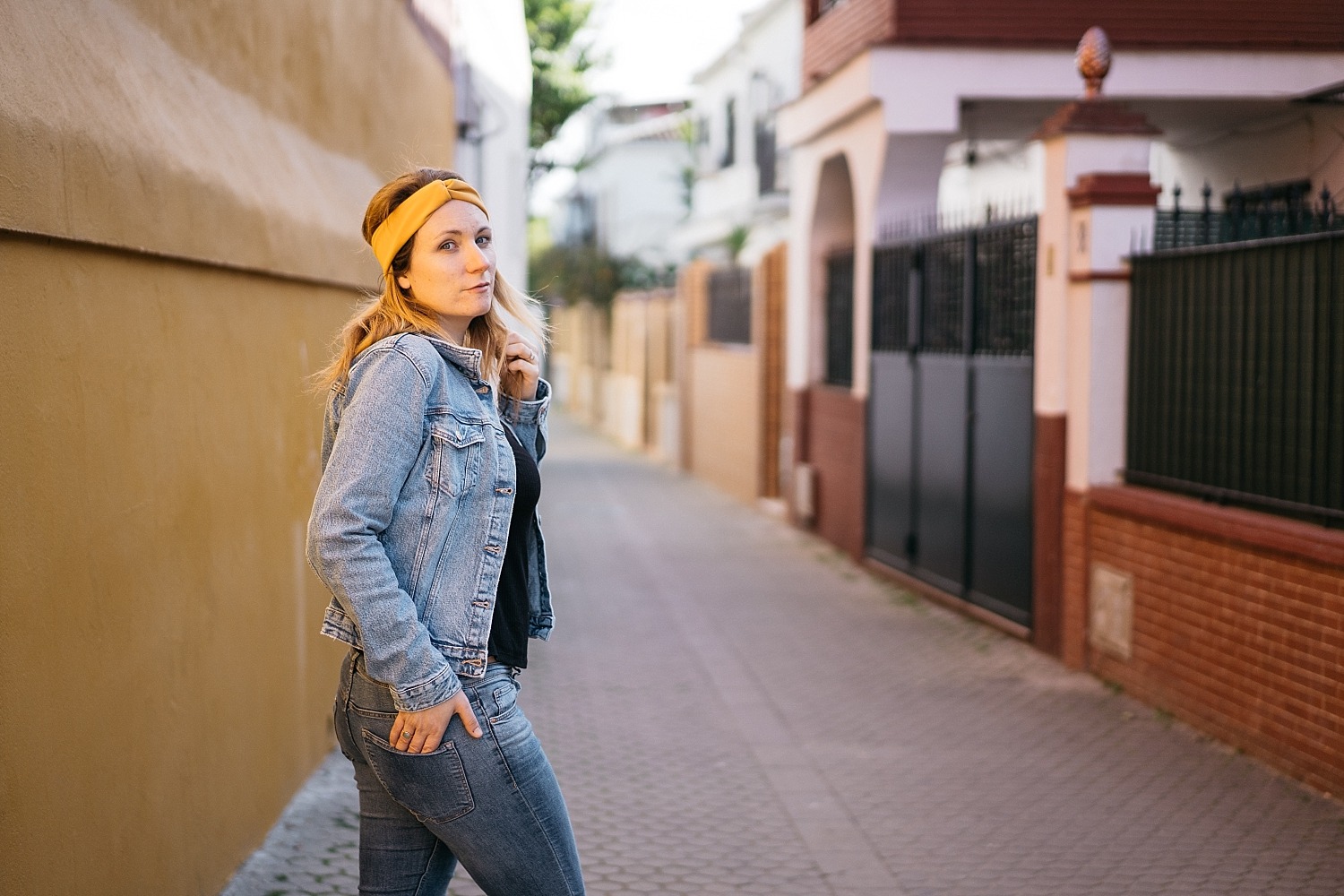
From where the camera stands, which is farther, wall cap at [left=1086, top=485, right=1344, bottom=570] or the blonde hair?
wall cap at [left=1086, top=485, right=1344, bottom=570]

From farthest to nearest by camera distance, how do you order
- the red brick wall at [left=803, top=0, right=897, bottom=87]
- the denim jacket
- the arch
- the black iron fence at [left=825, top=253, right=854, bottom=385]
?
the arch
the black iron fence at [left=825, top=253, right=854, bottom=385]
the red brick wall at [left=803, top=0, right=897, bottom=87]
the denim jacket

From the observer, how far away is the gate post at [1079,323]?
9.14 meters

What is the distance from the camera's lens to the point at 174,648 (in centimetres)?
451

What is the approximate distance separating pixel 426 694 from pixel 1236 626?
5.41 m

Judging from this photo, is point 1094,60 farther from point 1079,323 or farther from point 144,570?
point 144,570

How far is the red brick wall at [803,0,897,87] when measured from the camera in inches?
524

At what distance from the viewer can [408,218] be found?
10.5 ft

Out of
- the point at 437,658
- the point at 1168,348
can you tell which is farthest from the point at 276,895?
the point at 1168,348

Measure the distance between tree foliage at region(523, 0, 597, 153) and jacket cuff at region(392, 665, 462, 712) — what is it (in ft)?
115

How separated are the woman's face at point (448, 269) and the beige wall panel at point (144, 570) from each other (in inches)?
34.3

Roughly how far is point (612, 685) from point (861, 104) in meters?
6.83

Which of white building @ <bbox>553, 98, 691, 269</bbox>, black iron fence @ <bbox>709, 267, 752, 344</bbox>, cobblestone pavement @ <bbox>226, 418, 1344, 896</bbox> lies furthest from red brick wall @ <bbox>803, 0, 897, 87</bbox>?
white building @ <bbox>553, 98, 691, 269</bbox>

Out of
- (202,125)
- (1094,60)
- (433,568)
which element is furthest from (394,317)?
(1094,60)

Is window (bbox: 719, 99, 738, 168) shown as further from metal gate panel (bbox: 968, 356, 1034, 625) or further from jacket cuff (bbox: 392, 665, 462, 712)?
jacket cuff (bbox: 392, 665, 462, 712)
